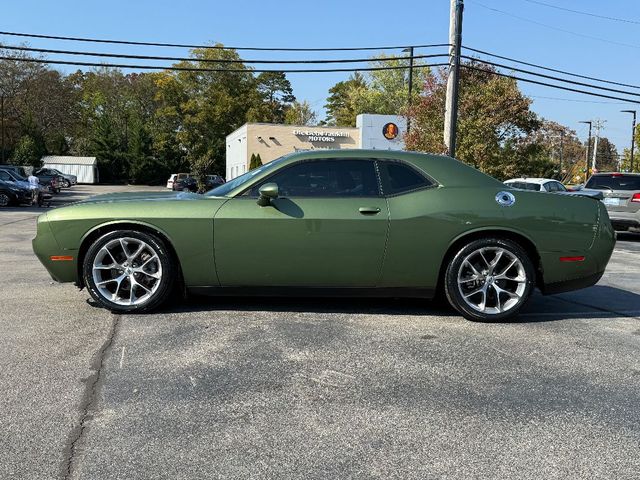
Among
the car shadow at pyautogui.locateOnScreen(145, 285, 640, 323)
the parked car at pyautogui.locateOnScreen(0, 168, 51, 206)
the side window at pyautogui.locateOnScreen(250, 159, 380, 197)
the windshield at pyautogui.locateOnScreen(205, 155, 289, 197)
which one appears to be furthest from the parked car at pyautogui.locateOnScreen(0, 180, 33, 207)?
the side window at pyautogui.locateOnScreen(250, 159, 380, 197)

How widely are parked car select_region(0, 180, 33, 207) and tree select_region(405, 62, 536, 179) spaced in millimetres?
15306

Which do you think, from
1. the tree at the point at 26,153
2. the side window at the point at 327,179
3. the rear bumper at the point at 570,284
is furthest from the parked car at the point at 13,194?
the tree at the point at 26,153

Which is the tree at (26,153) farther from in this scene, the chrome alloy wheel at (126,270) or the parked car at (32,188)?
the chrome alloy wheel at (126,270)

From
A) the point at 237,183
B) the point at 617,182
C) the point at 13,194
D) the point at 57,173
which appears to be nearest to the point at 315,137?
the point at 13,194

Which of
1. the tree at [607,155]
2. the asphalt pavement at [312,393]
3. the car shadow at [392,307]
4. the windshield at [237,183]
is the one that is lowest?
the asphalt pavement at [312,393]

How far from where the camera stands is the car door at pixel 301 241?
4.78 m

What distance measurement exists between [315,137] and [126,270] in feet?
112

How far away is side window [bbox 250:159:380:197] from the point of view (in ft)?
16.2

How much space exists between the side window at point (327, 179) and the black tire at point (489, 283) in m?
0.99

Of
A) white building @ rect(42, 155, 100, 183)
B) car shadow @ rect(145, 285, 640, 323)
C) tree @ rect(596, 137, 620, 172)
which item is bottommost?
car shadow @ rect(145, 285, 640, 323)

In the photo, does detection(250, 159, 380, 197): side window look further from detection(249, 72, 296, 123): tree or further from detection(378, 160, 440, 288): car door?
detection(249, 72, 296, 123): tree

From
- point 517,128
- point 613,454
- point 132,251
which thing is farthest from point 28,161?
point 613,454

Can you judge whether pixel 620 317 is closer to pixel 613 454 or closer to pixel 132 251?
pixel 613 454

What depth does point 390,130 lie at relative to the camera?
36.1m
